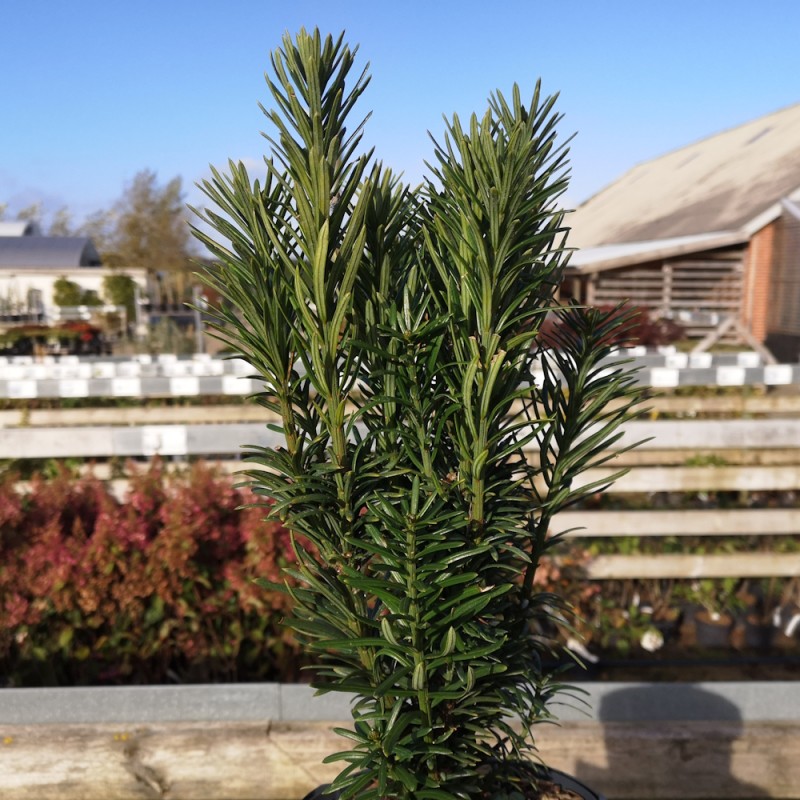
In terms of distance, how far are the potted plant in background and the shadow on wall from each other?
1587mm

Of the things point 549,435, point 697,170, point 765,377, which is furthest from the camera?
point 697,170

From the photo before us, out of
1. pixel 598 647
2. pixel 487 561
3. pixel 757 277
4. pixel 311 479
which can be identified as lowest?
pixel 598 647

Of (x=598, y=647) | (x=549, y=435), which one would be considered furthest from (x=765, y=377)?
(x=549, y=435)

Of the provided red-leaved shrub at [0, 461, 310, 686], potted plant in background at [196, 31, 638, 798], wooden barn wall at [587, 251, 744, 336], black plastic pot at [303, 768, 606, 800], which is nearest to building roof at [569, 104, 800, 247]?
wooden barn wall at [587, 251, 744, 336]

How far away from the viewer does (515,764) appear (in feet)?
5.90

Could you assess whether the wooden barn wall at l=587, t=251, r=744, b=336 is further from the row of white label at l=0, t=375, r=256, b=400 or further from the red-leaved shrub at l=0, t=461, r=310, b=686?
the red-leaved shrub at l=0, t=461, r=310, b=686

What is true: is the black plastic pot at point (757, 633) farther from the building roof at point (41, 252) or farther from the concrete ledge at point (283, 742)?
the building roof at point (41, 252)

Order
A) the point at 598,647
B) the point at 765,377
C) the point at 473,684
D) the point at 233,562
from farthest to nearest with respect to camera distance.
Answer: the point at 765,377 < the point at 598,647 < the point at 233,562 < the point at 473,684

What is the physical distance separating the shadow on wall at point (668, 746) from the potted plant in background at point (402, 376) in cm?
159

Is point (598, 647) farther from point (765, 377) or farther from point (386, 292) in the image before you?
point (386, 292)

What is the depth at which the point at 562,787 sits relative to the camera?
1840 millimetres

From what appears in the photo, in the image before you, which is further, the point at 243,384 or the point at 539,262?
the point at 243,384

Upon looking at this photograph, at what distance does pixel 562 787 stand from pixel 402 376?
1142mm

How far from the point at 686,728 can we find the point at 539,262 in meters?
2.29
